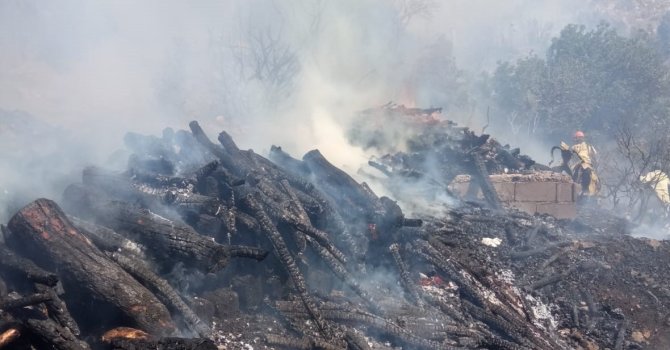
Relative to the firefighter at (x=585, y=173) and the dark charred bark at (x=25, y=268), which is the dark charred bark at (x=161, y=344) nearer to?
the dark charred bark at (x=25, y=268)

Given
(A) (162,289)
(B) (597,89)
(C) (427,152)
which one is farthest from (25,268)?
(B) (597,89)

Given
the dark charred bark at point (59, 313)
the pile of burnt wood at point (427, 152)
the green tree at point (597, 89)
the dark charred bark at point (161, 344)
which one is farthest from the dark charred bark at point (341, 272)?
the green tree at point (597, 89)

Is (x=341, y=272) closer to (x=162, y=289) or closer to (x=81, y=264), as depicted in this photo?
(x=162, y=289)

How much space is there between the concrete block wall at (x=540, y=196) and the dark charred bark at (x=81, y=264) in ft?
32.1

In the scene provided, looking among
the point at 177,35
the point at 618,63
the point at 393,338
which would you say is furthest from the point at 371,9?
the point at 393,338

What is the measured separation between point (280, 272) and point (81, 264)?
2.27 m

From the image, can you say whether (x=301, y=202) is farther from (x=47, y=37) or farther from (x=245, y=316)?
(x=47, y=37)

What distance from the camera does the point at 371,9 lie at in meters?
31.4

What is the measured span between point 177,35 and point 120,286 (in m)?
23.9

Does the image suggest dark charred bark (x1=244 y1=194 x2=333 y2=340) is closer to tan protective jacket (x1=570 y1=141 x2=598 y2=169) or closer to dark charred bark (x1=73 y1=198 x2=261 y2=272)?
dark charred bark (x1=73 y1=198 x2=261 y2=272)

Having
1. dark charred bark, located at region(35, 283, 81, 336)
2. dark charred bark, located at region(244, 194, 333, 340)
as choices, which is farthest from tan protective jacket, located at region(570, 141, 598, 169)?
dark charred bark, located at region(35, 283, 81, 336)

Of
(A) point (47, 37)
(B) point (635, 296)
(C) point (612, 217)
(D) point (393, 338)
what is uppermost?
(A) point (47, 37)

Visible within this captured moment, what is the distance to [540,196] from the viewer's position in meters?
12.4

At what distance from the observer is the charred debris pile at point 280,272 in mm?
4809
